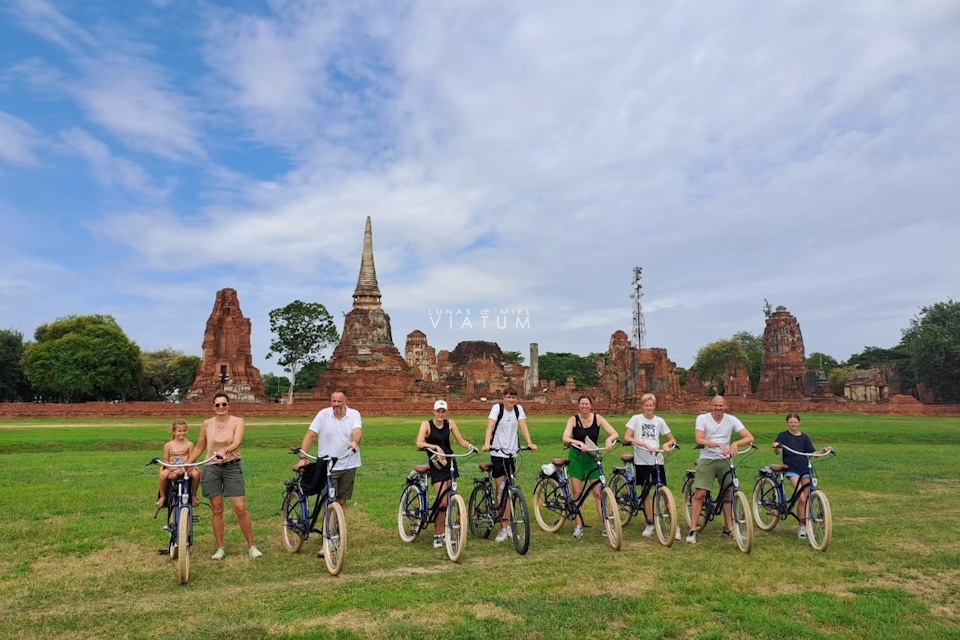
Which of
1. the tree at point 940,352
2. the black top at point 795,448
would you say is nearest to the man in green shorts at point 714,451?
the black top at point 795,448

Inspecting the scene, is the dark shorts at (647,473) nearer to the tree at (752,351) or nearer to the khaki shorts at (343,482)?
the khaki shorts at (343,482)

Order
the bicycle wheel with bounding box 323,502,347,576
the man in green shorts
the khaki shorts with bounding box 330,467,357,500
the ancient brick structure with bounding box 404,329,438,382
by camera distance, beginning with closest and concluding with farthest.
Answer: the bicycle wheel with bounding box 323,502,347,576
the khaki shorts with bounding box 330,467,357,500
the man in green shorts
the ancient brick structure with bounding box 404,329,438,382

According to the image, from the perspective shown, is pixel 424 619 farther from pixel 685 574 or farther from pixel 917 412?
pixel 917 412

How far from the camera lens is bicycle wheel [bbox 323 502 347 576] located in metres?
6.70

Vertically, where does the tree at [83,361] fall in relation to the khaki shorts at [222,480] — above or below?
above

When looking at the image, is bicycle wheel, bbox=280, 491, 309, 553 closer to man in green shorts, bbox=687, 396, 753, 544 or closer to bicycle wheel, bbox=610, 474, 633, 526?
bicycle wheel, bbox=610, 474, 633, 526

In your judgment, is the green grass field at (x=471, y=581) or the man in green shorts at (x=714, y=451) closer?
the green grass field at (x=471, y=581)

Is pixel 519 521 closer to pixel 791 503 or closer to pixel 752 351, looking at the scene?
pixel 791 503

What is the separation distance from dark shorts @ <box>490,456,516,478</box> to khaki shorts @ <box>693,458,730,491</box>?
2.23m

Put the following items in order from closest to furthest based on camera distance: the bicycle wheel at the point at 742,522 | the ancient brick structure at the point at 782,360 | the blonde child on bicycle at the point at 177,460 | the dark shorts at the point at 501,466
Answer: the blonde child on bicycle at the point at 177,460 → the bicycle wheel at the point at 742,522 → the dark shorts at the point at 501,466 → the ancient brick structure at the point at 782,360

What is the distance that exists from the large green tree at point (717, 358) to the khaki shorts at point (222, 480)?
85488 mm

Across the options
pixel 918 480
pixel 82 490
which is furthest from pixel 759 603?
pixel 82 490

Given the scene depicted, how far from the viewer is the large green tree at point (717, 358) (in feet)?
291

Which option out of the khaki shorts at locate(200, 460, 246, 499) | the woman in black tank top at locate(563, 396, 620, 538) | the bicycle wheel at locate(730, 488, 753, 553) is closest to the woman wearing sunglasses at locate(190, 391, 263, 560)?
the khaki shorts at locate(200, 460, 246, 499)
